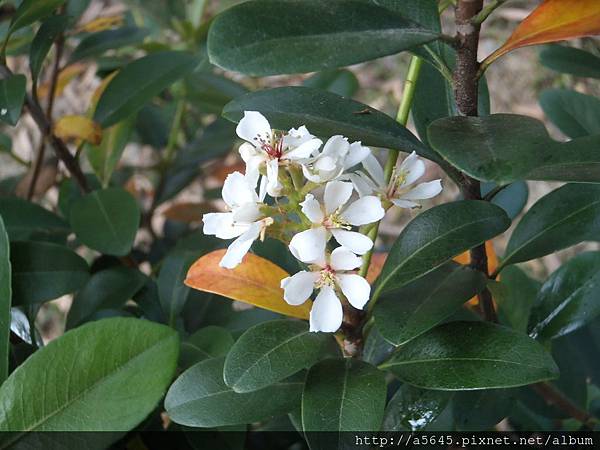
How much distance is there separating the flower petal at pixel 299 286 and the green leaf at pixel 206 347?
20cm

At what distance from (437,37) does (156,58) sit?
60 centimetres

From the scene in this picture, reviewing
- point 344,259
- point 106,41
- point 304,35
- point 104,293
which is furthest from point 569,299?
point 106,41

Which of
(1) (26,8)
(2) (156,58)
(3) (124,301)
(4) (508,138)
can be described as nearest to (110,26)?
(2) (156,58)

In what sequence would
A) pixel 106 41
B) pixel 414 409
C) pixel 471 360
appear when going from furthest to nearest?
pixel 106 41, pixel 414 409, pixel 471 360

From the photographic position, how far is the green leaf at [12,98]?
821mm

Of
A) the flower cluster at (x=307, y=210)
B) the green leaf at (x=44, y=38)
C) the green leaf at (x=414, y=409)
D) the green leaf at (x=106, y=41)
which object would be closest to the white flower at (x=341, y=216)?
the flower cluster at (x=307, y=210)

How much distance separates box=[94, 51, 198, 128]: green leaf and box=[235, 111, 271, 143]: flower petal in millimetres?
422

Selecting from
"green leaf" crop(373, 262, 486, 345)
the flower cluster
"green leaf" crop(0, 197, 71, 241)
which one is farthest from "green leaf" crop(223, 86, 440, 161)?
"green leaf" crop(0, 197, 71, 241)

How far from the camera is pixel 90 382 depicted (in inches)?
25.1

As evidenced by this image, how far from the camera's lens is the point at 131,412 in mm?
618

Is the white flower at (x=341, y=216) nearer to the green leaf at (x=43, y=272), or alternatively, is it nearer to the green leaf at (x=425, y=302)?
the green leaf at (x=425, y=302)

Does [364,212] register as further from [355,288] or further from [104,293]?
[104,293]

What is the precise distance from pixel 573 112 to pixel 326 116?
1.67 ft

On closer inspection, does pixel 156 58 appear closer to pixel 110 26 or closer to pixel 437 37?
pixel 110 26
